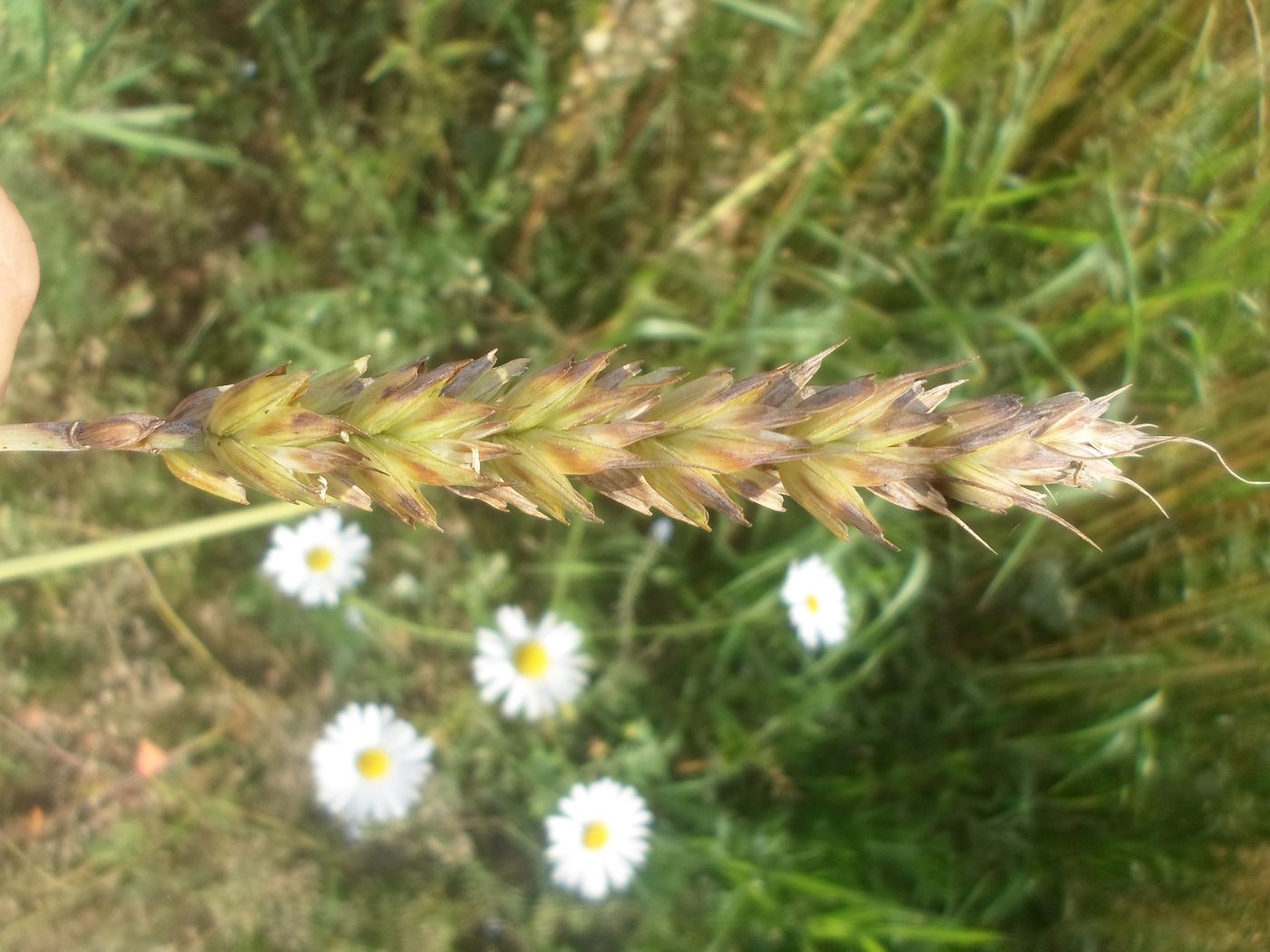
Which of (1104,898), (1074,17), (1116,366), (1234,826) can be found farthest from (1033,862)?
(1074,17)

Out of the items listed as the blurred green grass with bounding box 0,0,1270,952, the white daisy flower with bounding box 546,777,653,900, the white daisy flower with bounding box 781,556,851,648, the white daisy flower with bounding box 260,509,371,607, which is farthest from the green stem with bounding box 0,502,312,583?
the white daisy flower with bounding box 781,556,851,648

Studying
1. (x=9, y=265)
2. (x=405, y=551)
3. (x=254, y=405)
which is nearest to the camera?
(x=254, y=405)

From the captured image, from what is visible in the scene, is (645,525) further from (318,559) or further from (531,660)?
(318,559)

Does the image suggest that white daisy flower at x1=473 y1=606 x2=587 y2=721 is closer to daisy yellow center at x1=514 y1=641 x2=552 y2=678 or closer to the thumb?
daisy yellow center at x1=514 y1=641 x2=552 y2=678

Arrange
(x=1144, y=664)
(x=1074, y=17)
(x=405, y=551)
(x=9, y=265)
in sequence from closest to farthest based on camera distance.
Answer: (x=9, y=265)
(x=1074, y=17)
(x=1144, y=664)
(x=405, y=551)

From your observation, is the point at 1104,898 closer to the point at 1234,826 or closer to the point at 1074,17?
the point at 1234,826

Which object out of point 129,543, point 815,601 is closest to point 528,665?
point 815,601

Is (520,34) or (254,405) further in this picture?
Result: (520,34)
